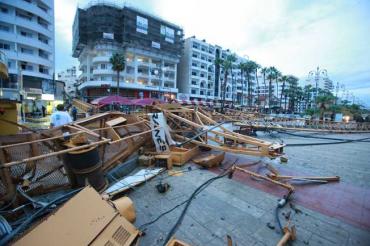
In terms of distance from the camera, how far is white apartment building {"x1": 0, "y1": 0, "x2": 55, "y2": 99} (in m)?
32.2

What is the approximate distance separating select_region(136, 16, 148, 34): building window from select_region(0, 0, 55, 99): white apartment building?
18.0m

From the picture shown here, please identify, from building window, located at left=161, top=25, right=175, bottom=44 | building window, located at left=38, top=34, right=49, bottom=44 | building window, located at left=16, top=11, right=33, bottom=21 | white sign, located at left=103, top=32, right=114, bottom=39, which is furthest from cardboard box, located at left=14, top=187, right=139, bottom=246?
building window, located at left=161, top=25, right=175, bottom=44

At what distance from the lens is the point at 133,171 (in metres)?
6.00

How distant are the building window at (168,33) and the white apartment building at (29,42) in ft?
84.9

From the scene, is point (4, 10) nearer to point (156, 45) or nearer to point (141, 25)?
point (141, 25)

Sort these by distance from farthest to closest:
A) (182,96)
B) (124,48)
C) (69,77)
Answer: (69,77) < (182,96) < (124,48)

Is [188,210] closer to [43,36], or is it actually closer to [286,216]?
[286,216]

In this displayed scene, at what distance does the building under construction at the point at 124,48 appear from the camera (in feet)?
150

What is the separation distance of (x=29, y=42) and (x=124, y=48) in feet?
63.3

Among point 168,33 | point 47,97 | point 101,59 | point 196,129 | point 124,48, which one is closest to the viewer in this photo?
point 196,129

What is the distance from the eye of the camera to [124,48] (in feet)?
157

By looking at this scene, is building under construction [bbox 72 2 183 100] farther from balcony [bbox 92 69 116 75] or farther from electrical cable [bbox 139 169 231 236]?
electrical cable [bbox 139 169 231 236]

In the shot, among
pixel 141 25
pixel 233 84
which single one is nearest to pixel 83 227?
pixel 141 25

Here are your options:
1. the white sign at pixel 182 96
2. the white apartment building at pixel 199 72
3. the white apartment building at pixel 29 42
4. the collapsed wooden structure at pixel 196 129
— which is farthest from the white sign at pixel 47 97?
the collapsed wooden structure at pixel 196 129
